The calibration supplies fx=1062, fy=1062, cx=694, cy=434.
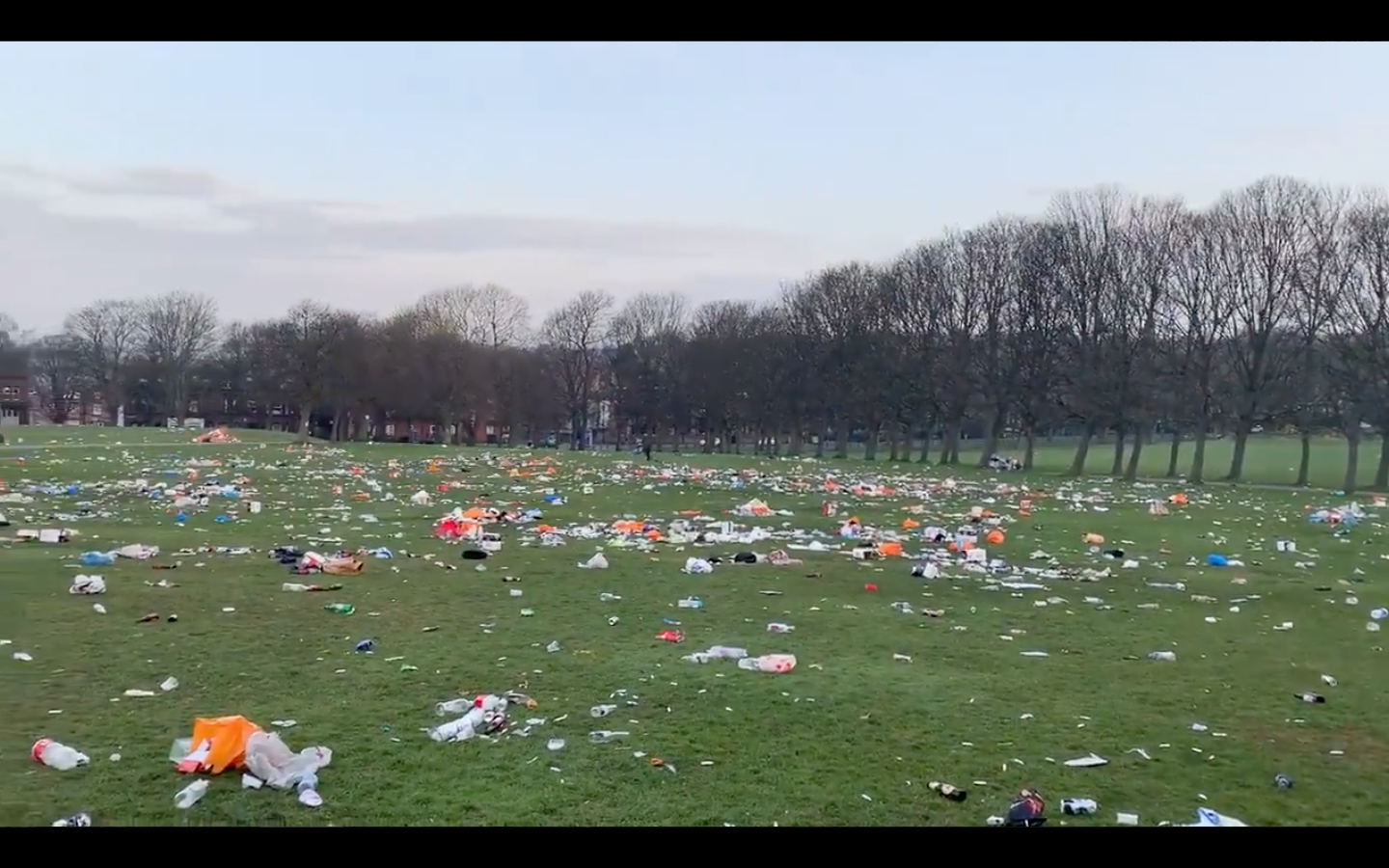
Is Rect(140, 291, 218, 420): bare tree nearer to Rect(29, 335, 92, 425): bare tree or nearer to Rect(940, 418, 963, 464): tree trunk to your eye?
Rect(29, 335, 92, 425): bare tree

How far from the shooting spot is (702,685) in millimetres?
7562

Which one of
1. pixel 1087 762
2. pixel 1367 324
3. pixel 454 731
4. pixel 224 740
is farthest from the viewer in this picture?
pixel 1367 324

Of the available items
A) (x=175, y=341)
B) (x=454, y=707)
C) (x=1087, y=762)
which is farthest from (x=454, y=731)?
(x=175, y=341)

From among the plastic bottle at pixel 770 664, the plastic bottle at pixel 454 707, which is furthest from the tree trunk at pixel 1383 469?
the plastic bottle at pixel 454 707

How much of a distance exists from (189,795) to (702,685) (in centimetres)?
351

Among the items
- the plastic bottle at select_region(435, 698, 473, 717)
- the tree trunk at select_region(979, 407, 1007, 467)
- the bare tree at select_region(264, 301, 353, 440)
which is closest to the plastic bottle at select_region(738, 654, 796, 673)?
the plastic bottle at select_region(435, 698, 473, 717)

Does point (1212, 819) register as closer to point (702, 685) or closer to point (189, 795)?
point (702, 685)

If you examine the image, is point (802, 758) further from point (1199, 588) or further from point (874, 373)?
point (874, 373)

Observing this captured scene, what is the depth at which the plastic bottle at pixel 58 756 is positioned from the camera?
5.49 m

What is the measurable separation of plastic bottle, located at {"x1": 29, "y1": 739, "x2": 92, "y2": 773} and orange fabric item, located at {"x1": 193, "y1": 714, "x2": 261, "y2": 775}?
0.56 meters

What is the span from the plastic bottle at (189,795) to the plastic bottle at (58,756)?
2.56 ft

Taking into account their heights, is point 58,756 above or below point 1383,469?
below

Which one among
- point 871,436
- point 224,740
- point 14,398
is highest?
point 871,436
